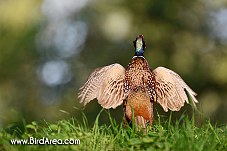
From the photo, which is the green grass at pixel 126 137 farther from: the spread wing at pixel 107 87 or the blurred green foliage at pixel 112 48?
the blurred green foliage at pixel 112 48

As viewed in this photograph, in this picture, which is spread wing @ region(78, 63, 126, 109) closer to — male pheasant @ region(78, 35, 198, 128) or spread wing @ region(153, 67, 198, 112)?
male pheasant @ region(78, 35, 198, 128)

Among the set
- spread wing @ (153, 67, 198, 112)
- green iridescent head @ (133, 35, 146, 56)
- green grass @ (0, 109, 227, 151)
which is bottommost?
green grass @ (0, 109, 227, 151)

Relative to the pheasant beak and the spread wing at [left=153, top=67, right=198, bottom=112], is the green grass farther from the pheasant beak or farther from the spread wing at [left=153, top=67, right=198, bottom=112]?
the pheasant beak

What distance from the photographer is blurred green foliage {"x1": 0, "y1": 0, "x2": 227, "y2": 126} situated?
12.0m

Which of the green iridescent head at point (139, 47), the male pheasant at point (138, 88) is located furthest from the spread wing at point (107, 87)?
the green iridescent head at point (139, 47)

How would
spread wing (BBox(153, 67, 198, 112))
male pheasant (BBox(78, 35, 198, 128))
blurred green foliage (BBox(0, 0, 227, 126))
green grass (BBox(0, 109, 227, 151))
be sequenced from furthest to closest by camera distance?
1. blurred green foliage (BBox(0, 0, 227, 126))
2. spread wing (BBox(153, 67, 198, 112))
3. male pheasant (BBox(78, 35, 198, 128))
4. green grass (BBox(0, 109, 227, 151))

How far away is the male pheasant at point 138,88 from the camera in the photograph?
3.84m

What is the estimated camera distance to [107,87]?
3.94m

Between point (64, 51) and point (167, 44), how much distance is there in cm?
250

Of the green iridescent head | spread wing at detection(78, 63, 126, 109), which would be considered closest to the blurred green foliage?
spread wing at detection(78, 63, 126, 109)

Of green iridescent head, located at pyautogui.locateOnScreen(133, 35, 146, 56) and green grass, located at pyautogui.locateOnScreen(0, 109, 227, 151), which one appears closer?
green grass, located at pyautogui.locateOnScreen(0, 109, 227, 151)

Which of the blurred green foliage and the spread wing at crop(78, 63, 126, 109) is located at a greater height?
the blurred green foliage

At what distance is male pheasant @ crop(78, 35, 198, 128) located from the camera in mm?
3844

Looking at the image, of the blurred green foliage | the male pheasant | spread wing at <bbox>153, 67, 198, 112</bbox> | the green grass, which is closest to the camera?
the green grass
